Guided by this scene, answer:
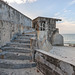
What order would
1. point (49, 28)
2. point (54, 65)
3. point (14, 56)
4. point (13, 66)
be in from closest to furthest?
point (54, 65) → point (13, 66) → point (14, 56) → point (49, 28)

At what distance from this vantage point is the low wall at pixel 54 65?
4.17 feet

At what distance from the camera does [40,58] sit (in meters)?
2.20

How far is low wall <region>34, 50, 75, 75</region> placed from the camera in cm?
127

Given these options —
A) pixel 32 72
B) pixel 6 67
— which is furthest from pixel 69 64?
pixel 6 67

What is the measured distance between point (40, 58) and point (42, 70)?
1.30 ft

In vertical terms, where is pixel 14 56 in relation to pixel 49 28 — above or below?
below

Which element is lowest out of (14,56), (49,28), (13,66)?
(13,66)

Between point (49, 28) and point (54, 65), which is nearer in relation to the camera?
point (54, 65)

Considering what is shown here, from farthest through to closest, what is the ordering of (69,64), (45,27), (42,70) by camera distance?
(45,27)
(42,70)
(69,64)

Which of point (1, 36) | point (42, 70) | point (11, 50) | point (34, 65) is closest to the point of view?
point (42, 70)

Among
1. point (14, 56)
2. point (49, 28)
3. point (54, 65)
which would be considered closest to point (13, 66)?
point (14, 56)

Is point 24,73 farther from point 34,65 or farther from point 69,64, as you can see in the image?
point 69,64

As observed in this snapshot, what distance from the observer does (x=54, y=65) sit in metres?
1.63

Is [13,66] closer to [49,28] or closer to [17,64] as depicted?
[17,64]
